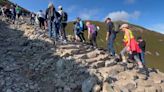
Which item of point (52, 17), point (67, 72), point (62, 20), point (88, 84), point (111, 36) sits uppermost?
point (52, 17)

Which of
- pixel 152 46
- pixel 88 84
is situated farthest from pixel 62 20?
pixel 152 46

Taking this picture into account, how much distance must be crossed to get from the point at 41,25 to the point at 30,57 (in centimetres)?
1542

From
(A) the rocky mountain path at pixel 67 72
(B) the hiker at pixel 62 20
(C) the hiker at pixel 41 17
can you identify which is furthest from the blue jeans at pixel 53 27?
(C) the hiker at pixel 41 17

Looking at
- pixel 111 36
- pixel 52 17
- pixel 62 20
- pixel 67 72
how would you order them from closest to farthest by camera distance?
pixel 67 72
pixel 111 36
pixel 52 17
pixel 62 20

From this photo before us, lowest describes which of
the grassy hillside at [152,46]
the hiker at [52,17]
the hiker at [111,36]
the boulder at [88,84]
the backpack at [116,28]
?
the grassy hillside at [152,46]

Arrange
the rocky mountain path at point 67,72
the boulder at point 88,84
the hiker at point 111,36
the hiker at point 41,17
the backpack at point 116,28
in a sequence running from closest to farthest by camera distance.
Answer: the boulder at point 88,84
the rocky mountain path at point 67,72
the backpack at point 116,28
the hiker at point 111,36
the hiker at point 41,17

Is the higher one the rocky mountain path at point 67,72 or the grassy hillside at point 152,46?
the rocky mountain path at point 67,72

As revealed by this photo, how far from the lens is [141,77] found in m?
21.4

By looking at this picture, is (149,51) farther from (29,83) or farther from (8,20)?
(29,83)

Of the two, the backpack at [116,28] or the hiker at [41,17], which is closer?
the backpack at [116,28]

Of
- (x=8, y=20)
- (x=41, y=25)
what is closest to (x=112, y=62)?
(x=41, y=25)

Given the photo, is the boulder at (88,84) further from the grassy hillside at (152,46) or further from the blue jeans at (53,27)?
the grassy hillside at (152,46)

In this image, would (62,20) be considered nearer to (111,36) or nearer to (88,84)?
(111,36)

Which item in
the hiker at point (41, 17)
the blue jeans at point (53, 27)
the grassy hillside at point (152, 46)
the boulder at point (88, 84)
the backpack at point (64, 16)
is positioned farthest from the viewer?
the grassy hillside at point (152, 46)
